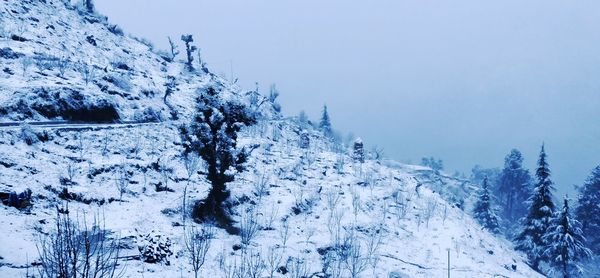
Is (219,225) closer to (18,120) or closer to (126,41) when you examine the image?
(18,120)

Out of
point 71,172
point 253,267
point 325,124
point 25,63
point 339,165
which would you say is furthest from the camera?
point 325,124

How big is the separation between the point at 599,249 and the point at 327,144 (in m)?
36.0

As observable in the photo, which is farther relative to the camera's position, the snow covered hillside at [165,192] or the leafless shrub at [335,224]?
the leafless shrub at [335,224]

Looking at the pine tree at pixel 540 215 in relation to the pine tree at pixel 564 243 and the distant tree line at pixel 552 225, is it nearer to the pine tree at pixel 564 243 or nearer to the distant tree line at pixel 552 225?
the distant tree line at pixel 552 225

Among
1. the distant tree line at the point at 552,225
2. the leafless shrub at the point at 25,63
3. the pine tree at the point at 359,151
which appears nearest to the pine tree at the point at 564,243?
the distant tree line at the point at 552,225

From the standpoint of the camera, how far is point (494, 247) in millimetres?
32406

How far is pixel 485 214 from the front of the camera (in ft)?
166

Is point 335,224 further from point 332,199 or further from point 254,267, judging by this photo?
point 254,267

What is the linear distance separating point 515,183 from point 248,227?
58203 millimetres

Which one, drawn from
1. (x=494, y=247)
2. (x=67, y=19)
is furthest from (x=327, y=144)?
(x=67, y=19)

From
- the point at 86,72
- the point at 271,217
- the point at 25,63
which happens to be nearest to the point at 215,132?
the point at 271,217

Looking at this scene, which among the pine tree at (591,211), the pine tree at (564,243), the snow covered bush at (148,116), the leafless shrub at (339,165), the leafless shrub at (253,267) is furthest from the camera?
the pine tree at (591,211)

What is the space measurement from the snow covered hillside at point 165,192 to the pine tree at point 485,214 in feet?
56.2

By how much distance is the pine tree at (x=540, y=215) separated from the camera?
36.3 metres
